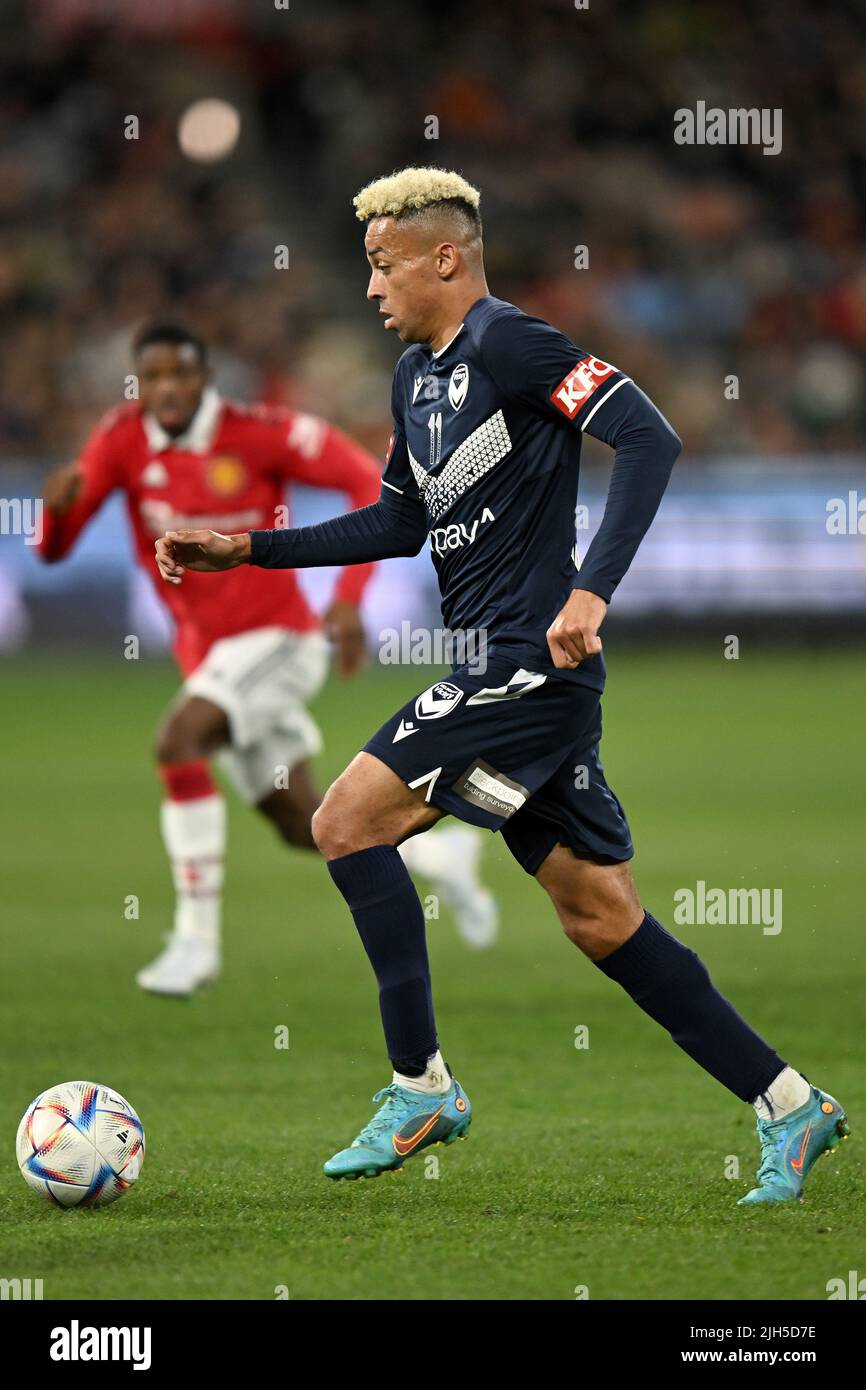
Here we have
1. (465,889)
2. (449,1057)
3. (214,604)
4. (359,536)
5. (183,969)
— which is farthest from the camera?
(465,889)

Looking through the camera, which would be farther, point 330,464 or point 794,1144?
point 330,464

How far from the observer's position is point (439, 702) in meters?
4.32

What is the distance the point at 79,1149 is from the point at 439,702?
4.10ft

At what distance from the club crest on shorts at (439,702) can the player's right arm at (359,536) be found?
0.49 m

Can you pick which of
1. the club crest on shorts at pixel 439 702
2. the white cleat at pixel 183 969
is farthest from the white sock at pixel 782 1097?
the white cleat at pixel 183 969

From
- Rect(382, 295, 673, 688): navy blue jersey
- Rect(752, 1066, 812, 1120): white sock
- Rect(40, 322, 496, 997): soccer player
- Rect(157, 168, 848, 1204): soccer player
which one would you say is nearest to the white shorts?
Rect(40, 322, 496, 997): soccer player

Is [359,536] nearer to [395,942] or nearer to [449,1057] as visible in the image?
[395,942]

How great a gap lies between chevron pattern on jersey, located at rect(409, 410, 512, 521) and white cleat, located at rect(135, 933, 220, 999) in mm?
3065

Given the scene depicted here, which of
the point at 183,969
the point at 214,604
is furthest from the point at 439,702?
the point at 214,604

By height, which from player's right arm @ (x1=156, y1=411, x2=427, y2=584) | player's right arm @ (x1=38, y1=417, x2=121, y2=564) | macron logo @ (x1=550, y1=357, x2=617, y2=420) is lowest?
player's right arm @ (x1=156, y1=411, x2=427, y2=584)

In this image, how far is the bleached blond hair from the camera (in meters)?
4.45

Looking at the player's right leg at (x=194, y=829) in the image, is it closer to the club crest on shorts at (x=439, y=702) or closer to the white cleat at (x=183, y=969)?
the white cleat at (x=183, y=969)

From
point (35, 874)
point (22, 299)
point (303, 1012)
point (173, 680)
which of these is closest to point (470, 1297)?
point (303, 1012)

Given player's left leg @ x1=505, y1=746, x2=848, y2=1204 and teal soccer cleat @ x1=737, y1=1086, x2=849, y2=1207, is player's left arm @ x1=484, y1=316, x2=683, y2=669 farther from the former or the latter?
teal soccer cleat @ x1=737, y1=1086, x2=849, y2=1207
